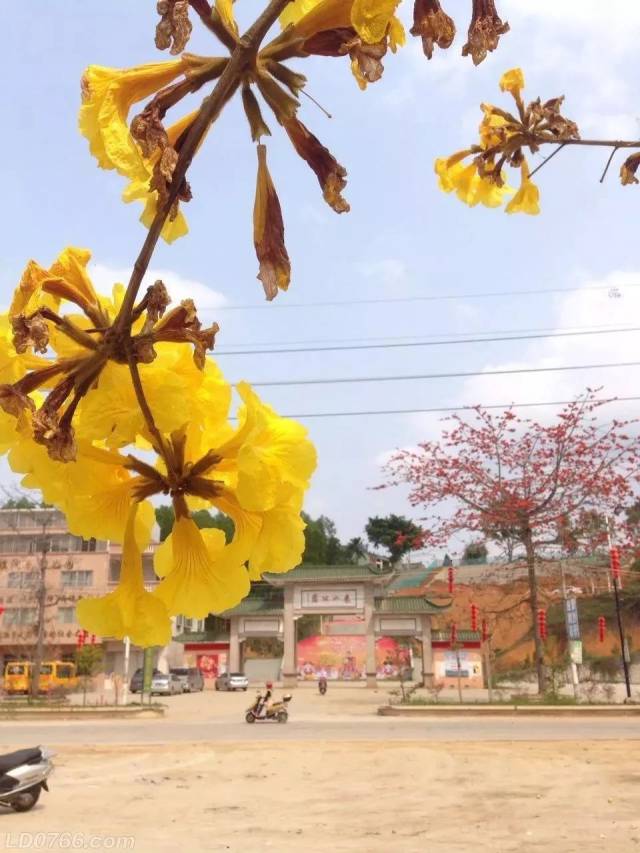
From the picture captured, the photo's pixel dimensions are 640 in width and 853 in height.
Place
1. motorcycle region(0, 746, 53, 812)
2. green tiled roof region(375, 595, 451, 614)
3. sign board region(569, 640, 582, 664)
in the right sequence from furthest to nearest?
green tiled roof region(375, 595, 451, 614)
sign board region(569, 640, 582, 664)
motorcycle region(0, 746, 53, 812)

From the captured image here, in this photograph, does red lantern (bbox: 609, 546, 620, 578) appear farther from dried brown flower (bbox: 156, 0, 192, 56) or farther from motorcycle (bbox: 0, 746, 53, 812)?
dried brown flower (bbox: 156, 0, 192, 56)

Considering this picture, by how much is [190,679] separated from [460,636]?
487 inches

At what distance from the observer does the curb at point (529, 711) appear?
17.1 metres

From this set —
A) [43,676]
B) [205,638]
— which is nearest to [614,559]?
[205,638]

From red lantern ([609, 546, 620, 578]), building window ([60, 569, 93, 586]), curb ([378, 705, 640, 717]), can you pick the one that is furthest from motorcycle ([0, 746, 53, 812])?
building window ([60, 569, 93, 586])

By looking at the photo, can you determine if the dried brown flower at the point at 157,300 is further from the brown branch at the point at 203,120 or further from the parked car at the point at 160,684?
the parked car at the point at 160,684

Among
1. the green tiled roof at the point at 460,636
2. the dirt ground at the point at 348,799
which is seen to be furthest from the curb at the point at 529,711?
the green tiled roof at the point at 460,636

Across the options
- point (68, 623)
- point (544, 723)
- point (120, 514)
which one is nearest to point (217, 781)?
point (544, 723)

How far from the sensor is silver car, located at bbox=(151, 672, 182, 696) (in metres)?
31.8

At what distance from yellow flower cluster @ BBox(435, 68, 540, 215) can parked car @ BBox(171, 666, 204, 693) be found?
34903mm

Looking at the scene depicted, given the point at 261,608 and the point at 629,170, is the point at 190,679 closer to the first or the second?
the point at 261,608

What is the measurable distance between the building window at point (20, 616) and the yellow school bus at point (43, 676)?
2074mm

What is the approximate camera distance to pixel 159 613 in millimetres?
795
